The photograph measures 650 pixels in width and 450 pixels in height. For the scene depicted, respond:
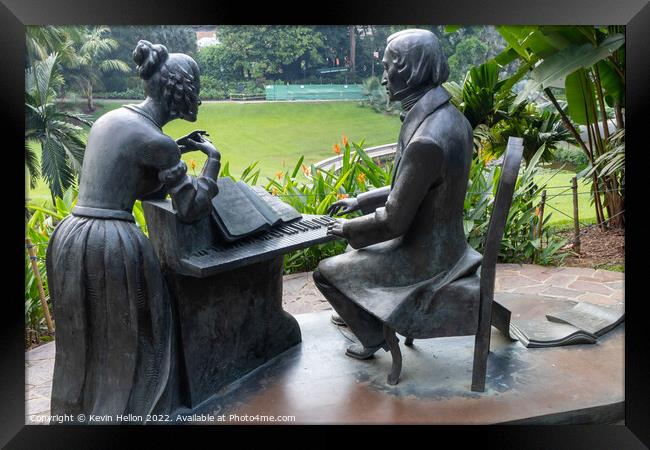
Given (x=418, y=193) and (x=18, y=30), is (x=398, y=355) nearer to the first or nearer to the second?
(x=418, y=193)

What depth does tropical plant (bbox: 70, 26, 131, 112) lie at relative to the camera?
5.14 metres

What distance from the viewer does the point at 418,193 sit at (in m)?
3.11

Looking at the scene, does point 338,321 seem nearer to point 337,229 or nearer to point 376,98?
point 337,229

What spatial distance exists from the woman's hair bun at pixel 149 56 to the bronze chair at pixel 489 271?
64.9 inches

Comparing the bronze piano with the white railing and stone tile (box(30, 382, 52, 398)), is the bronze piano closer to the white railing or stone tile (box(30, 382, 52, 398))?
stone tile (box(30, 382, 52, 398))

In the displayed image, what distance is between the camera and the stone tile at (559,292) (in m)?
5.33

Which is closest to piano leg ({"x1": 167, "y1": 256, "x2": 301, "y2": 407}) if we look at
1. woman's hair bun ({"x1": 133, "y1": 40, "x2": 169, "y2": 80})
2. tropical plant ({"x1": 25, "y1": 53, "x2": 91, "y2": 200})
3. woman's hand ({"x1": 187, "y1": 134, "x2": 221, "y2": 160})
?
woman's hand ({"x1": 187, "y1": 134, "x2": 221, "y2": 160})

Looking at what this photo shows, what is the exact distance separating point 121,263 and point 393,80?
155cm

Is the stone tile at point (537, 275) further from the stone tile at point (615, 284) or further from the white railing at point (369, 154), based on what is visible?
the white railing at point (369, 154)

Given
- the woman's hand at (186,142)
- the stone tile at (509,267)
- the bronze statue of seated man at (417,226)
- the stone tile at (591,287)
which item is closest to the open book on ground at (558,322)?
the bronze statue of seated man at (417,226)

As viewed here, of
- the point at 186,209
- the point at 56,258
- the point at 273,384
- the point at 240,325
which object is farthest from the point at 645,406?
the point at 56,258

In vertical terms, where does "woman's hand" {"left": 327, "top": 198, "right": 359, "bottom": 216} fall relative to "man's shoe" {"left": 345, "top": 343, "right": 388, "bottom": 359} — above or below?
above

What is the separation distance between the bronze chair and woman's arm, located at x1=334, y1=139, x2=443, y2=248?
315 mm

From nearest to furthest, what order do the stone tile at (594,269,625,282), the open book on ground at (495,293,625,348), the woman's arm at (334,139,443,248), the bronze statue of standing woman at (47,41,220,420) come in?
1. the bronze statue of standing woman at (47,41,220,420)
2. the woman's arm at (334,139,443,248)
3. the open book on ground at (495,293,625,348)
4. the stone tile at (594,269,625,282)
